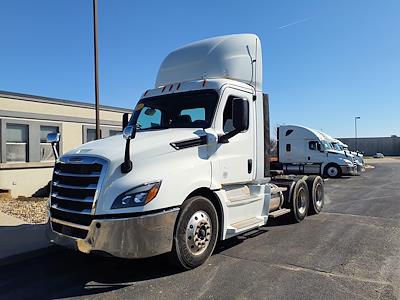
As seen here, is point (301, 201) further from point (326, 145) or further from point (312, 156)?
point (326, 145)

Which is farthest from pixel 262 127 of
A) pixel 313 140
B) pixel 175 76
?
pixel 313 140

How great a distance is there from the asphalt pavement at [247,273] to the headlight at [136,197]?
1085 mm

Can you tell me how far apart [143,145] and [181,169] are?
619 millimetres

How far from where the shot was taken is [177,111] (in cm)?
675

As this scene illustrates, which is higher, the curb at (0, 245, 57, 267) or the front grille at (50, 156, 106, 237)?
the front grille at (50, 156, 106, 237)

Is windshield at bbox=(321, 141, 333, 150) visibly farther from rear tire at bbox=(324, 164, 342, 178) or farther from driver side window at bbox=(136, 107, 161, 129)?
driver side window at bbox=(136, 107, 161, 129)

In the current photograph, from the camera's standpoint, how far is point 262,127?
7.39 m

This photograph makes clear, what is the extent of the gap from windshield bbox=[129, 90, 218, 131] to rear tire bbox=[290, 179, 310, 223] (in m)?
3.84

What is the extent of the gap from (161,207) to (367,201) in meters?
10.1

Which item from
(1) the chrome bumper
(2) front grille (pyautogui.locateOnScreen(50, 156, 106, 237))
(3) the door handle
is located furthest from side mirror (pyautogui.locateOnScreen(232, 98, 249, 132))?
(2) front grille (pyautogui.locateOnScreen(50, 156, 106, 237))

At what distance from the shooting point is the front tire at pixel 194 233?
5422mm

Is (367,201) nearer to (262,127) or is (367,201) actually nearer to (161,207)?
(262,127)

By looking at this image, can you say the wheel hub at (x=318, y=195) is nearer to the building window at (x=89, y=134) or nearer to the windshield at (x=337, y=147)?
the building window at (x=89, y=134)

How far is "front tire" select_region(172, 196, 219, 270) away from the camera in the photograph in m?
5.42
